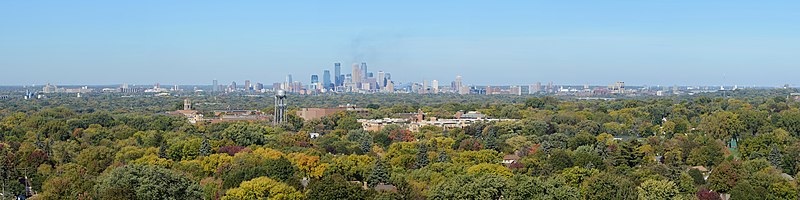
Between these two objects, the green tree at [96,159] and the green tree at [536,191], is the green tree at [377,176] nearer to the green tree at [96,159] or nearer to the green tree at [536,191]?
the green tree at [536,191]

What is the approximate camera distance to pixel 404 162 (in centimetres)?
2984

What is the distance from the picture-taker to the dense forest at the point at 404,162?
21.1 meters

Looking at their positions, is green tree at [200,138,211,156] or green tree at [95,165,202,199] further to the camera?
green tree at [200,138,211,156]

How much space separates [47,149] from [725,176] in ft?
70.3

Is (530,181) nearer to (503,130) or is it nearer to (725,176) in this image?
(725,176)

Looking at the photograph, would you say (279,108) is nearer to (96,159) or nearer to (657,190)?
(96,159)

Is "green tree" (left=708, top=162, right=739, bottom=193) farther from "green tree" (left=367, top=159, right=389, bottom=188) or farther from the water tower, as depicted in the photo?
the water tower

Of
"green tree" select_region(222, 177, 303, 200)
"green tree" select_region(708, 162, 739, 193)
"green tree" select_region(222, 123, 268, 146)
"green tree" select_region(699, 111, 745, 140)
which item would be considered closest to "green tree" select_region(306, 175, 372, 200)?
"green tree" select_region(222, 177, 303, 200)

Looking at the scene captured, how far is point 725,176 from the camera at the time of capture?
2434 centimetres

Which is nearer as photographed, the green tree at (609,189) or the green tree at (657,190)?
the green tree at (657,190)

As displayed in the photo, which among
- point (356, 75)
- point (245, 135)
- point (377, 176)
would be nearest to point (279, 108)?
point (245, 135)

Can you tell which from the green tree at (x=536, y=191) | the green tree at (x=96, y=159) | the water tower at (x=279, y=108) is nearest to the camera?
the green tree at (x=536, y=191)

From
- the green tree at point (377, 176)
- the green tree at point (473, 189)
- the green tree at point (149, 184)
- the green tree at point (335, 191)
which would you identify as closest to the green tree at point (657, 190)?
the green tree at point (473, 189)

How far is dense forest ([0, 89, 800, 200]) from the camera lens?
69.3 ft
